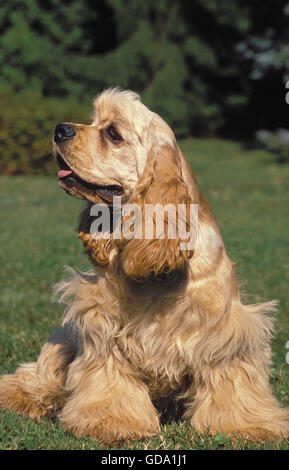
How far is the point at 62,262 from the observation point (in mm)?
8211

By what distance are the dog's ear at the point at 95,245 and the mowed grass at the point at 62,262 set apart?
939 mm

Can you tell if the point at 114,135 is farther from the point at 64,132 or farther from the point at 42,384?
the point at 42,384

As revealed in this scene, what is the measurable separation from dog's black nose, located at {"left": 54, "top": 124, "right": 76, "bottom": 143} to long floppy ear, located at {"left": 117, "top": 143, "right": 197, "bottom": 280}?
1.45 ft

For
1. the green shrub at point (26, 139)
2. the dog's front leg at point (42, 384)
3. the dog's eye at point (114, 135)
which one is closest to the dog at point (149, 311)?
the dog's eye at point (114, 135)

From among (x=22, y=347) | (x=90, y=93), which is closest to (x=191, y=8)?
(x=90, y=93)

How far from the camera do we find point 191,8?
31.6 m

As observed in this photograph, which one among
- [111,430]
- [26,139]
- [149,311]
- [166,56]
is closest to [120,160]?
[149,311]

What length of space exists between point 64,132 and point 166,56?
28099mm

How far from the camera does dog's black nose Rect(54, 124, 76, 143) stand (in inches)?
137

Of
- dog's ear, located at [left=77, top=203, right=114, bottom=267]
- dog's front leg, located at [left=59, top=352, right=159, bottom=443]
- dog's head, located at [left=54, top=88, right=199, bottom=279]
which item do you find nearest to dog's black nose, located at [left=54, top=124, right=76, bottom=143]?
dog's head, located at [left=54, top=88, right=199, bottom=279]

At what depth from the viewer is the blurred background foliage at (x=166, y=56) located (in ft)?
97.2

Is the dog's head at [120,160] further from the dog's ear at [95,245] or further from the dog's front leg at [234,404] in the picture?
the dog's front leg at [234,404]

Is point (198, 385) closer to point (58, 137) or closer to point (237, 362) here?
point (237, 362)

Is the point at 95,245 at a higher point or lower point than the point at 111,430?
higher
